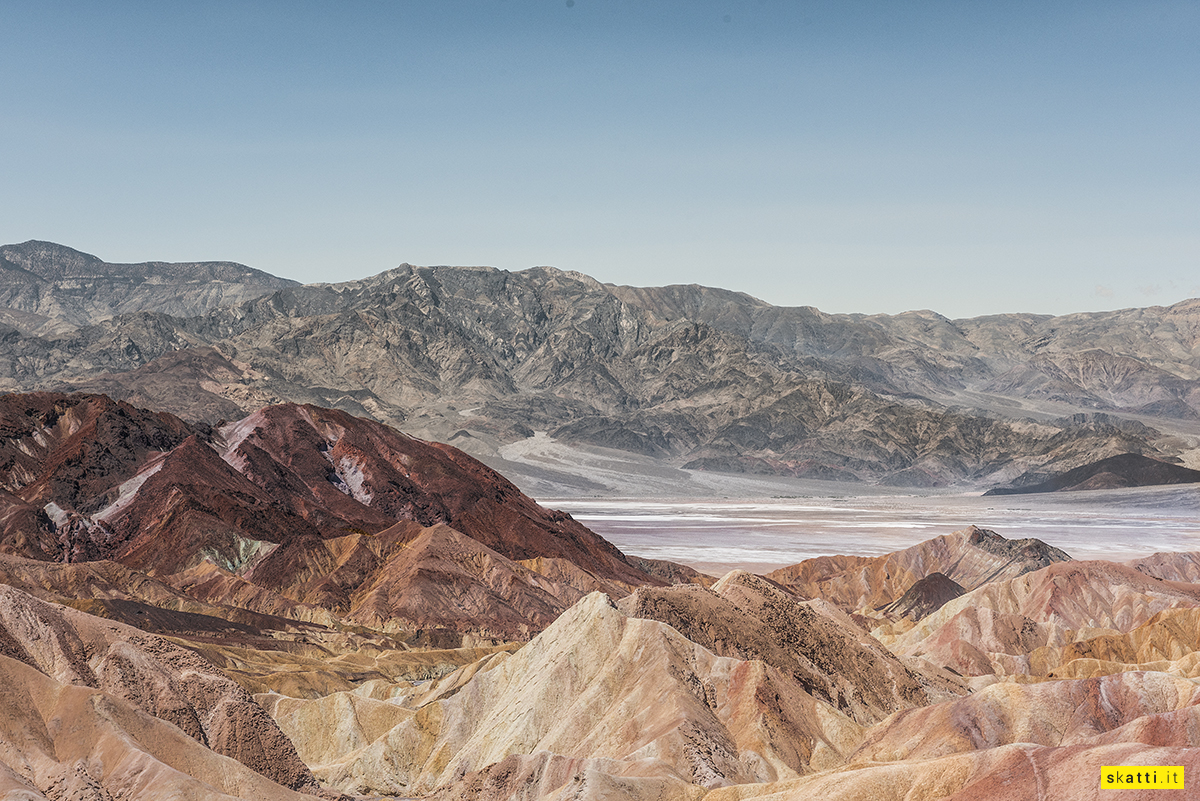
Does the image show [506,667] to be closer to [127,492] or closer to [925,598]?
[925,598]

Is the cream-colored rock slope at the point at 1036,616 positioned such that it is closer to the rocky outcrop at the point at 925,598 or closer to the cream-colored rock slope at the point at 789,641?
the rocky outcrop at the point at 925,598

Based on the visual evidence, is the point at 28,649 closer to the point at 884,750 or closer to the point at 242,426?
the point at 884,750

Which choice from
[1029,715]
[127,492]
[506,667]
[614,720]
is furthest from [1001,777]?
[127,492]

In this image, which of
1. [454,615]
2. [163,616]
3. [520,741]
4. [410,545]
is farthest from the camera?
[410,545]

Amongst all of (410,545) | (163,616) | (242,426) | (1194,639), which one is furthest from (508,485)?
(1194,639)

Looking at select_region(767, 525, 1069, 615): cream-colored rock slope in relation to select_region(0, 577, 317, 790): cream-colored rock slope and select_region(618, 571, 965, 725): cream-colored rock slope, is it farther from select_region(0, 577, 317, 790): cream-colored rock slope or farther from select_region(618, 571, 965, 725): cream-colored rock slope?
select_region(0, 577, 317, 790): cream-colored rock slope
